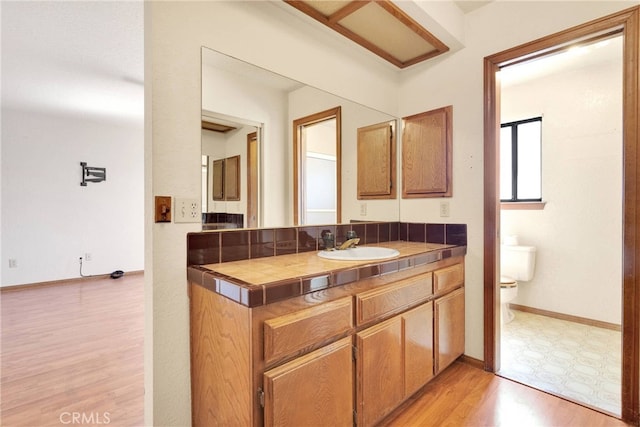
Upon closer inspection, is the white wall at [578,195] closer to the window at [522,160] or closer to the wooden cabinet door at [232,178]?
the window at [522,160]

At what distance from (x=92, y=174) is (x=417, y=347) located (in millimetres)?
5503

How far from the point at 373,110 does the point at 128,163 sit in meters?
4.82

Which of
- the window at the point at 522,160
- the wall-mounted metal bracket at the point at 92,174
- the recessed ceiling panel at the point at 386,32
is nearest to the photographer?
the recessed ceiling panel at the point at 386,32

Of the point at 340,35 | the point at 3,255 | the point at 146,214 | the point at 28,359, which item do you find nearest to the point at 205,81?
the point at 146,214

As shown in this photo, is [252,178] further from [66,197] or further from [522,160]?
[66,197]

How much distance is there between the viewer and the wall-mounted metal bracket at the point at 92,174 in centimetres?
482

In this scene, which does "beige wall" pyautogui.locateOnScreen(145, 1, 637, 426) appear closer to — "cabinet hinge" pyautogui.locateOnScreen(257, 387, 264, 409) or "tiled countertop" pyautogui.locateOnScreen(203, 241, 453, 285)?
"tiled countertop" pyautogui.locateOnScreen(203, 241, 453, 285)

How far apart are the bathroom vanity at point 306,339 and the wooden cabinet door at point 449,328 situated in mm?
144

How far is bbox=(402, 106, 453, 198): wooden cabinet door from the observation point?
7.17 ft

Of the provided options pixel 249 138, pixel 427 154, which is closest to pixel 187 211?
pixel 249 138

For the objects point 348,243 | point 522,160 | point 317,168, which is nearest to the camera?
point 348,243

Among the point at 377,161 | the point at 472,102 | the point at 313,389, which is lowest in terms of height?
the point at 313,389

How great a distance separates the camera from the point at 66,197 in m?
4.71

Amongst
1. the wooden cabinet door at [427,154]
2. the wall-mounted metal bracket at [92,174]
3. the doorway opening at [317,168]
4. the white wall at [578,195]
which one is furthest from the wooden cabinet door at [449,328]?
the wall-mounted metal bracket at [92,174]
